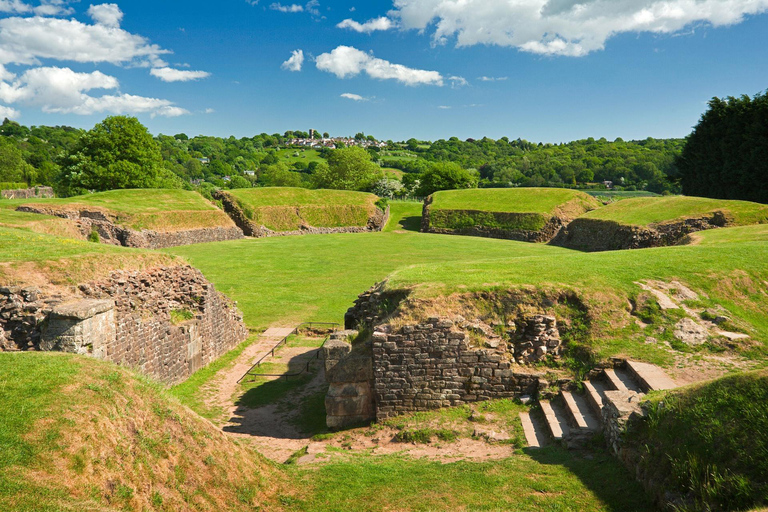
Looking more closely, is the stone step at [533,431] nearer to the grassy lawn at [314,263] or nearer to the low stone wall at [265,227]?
the grassy lawn at [314,263]

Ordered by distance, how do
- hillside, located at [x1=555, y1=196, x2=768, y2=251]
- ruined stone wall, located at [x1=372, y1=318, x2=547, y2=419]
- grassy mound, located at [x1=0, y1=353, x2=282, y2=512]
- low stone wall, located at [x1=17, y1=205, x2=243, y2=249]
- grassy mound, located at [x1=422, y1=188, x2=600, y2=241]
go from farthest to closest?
grassy mound, located at [x1=422, y1=188, x2=600, y2=241] → low stone wall, located at [x1=17, y1=205, x2=243, y2=249] → hillside, located at [x1=555, y1=196, x2=768, y2=251] → ruined stone wall, located at [x1=372, y1=318, x2=547, y2=419] → grassy mound, located at [x1=0, y1=353, x2=282, y2=512]

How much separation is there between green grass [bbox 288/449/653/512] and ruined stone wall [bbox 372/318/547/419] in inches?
97.1

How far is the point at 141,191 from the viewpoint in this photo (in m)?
50.3

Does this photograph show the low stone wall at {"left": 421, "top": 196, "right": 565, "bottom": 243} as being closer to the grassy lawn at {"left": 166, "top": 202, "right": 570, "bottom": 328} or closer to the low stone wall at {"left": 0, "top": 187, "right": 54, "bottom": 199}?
the grassy lawn at {"left": 166, "top": 202, "right": 570, "bottom": 328}

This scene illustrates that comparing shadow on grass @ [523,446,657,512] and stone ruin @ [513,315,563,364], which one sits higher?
stone ruin @ [513,315,563,364]

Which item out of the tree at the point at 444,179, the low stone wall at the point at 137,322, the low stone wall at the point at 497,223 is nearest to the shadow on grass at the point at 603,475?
the low stone wall at the point at 137,322

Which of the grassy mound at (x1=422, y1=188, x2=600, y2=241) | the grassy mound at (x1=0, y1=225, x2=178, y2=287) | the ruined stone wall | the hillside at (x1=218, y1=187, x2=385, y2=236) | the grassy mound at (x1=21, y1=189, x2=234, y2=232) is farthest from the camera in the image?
the hillside at (x1=218, y1=187, x2=385, y2=236)

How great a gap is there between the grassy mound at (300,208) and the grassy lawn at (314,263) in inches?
341

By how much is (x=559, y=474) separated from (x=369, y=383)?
5.08 metres

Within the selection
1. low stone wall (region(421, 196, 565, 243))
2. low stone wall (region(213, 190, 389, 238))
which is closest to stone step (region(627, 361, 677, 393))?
low stone wall (region(421, 196, 565, 243))

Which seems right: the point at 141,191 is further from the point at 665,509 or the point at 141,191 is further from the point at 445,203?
the point at 665,509

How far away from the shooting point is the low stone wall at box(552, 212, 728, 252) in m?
35.8

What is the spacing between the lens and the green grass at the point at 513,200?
178 feet

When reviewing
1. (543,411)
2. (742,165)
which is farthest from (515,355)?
(742,165)
